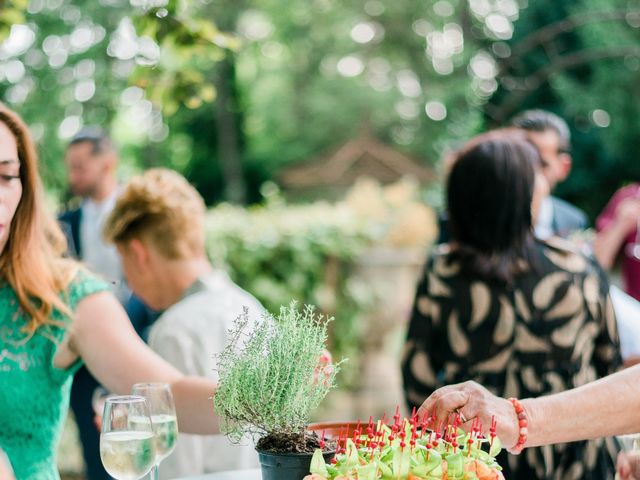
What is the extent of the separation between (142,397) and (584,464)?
183 centimetres

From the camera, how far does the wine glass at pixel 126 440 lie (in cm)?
168

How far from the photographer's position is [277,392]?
152 cm

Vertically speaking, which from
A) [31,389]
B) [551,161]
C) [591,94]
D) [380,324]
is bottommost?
[380,324]

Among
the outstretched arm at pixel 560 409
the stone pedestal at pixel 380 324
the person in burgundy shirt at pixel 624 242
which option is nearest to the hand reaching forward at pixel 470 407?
the outstretched arm at pixel 560 409

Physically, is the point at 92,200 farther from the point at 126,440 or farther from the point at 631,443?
the point at 631,443

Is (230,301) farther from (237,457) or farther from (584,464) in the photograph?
(584,464)

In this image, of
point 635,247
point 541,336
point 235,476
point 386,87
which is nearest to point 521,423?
point 235,476

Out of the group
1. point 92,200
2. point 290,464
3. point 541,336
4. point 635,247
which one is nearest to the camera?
point 290,464

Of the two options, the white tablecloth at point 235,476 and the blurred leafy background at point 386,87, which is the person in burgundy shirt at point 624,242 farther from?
the blurred leafy background at point 386,87

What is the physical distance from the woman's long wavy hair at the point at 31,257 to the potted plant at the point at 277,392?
0.89m

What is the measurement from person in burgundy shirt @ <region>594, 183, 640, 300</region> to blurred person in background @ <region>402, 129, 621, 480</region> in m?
2.17

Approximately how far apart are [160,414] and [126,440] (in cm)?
19

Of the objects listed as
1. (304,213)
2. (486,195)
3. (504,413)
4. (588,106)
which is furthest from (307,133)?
(504,413)

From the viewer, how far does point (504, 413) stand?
1.71 m
